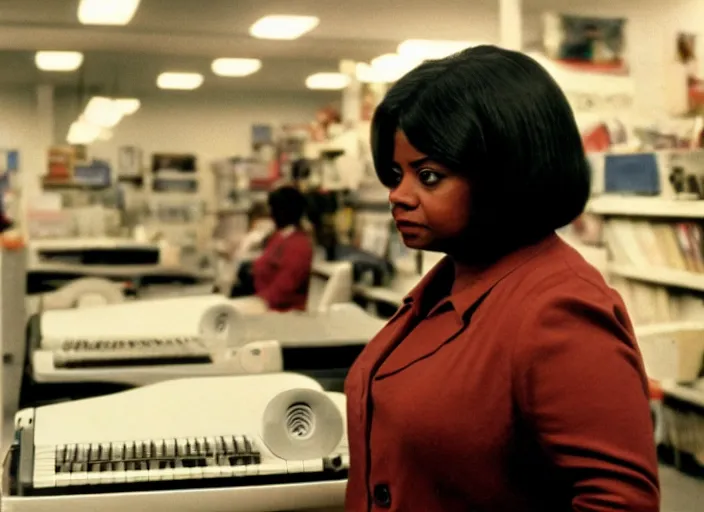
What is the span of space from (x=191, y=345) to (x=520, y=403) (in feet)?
7.22

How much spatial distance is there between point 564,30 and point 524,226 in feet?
13.6

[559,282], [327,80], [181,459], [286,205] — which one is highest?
[327,80]

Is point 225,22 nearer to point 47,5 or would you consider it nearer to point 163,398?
point 47,5

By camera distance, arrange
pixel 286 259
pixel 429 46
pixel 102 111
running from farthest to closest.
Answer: pixel 102 111 < pixel 429 46 < pixel 286 259

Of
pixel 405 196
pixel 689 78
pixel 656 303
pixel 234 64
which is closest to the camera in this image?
pixel 405 196

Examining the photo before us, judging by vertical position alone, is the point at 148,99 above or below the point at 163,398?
above

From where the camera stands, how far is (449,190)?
3.88ft

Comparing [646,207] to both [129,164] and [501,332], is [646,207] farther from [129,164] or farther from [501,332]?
[129,164]


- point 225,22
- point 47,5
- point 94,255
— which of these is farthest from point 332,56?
point 94,255

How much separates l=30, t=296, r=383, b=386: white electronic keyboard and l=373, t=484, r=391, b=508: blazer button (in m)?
1.69

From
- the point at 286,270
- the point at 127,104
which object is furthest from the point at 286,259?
the point at 127,104

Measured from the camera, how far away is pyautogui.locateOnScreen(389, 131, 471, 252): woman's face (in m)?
1.18

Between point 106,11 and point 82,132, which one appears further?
point 82,132

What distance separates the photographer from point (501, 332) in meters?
1.13
